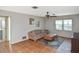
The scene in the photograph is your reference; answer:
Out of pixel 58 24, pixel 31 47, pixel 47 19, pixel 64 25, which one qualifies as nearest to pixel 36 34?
pixel 31 47

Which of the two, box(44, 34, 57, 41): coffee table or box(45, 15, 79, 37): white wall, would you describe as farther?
box(44, 34, 57, 41): coffee table

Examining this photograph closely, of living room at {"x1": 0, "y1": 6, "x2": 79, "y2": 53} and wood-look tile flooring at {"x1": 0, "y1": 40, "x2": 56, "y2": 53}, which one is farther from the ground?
living room at {"x1": 0, "y1": 6, "x2": 79, "y2": 53}

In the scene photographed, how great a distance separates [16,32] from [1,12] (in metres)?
0.91

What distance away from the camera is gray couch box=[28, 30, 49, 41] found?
207 centimetres

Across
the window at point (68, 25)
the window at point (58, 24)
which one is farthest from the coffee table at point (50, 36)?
the window at point (68, 25)

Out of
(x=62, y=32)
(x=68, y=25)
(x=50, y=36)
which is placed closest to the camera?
(x=68, y=25)

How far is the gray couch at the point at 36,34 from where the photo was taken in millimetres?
2073

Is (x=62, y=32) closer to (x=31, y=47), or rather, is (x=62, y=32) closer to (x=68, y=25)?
(x=68, y=25)

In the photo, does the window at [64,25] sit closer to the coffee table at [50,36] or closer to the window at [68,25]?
the window at [68,25]

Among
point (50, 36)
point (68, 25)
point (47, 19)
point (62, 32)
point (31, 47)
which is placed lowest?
point (31, 47)

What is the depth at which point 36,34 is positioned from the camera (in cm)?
219

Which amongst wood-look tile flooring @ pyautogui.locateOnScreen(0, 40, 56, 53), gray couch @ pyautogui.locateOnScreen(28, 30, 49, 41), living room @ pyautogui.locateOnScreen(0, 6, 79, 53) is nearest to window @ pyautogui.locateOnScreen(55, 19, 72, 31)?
living room @ pyautogui.locateOnScreen(0, 6, 79, 53)

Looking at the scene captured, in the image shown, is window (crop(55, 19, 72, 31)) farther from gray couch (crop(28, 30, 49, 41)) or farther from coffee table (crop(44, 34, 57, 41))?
gray couch (crop(28, 30, 49, 41))
